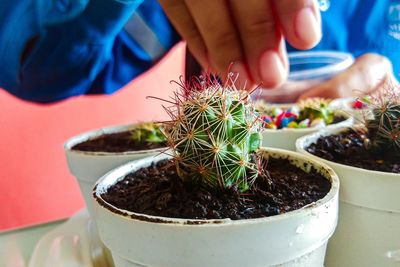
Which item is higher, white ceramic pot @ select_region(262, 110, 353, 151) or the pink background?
white ceramic pot @ select_region(262, 110, 353, 151)

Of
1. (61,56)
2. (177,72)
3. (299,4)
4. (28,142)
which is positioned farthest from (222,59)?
(177,72)

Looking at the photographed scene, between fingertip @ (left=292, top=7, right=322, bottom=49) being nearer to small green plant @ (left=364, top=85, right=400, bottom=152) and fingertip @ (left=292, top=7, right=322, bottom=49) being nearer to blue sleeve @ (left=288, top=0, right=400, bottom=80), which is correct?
small green plant @ (left=364, top=85, right=400, bottom=152)

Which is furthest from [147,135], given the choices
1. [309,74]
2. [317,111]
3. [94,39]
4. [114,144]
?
[309,74]

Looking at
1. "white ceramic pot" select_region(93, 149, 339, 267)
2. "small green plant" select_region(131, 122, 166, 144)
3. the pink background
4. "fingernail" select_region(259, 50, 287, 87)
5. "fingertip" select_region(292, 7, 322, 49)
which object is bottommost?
the pink background

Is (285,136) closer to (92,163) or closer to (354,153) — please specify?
(354,153)

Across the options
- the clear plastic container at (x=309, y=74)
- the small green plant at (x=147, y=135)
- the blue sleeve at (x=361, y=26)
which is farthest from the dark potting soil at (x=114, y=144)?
the blue sleeve at (x=361, y=26)

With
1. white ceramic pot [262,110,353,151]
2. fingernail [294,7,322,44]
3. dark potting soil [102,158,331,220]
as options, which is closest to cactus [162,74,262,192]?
dark potting soil [102,158,331,220]

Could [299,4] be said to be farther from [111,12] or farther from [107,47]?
[107,47]
